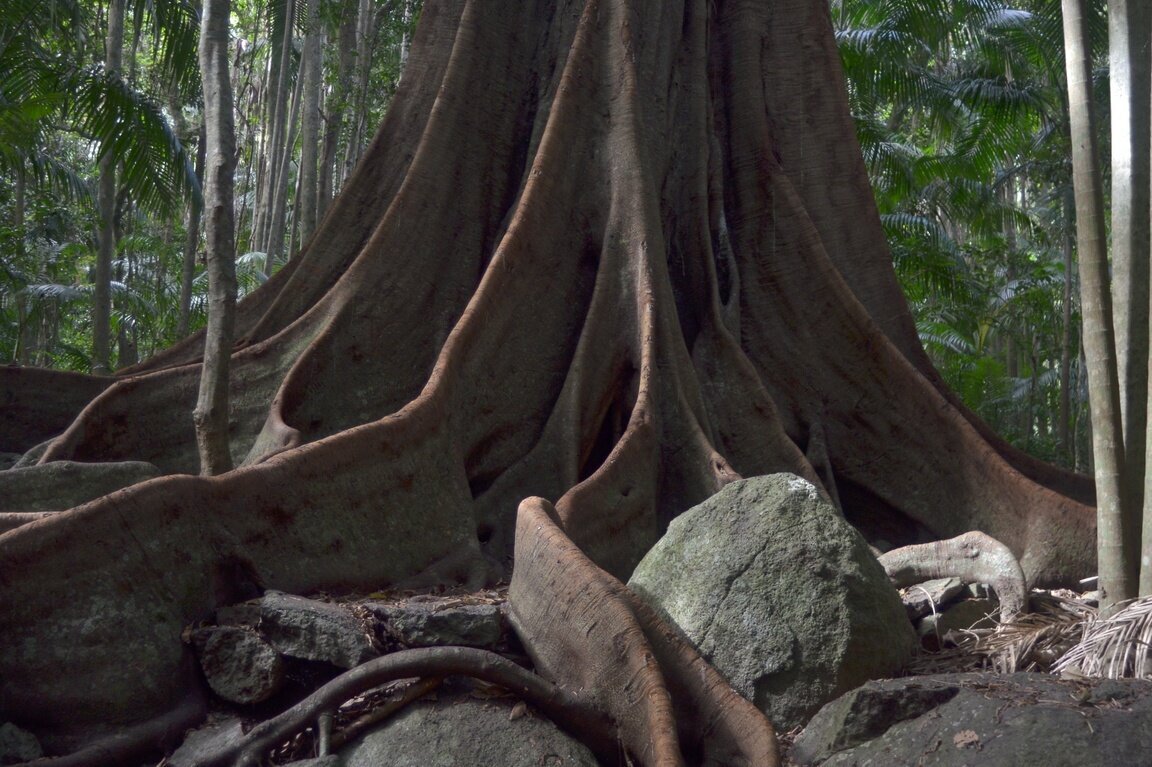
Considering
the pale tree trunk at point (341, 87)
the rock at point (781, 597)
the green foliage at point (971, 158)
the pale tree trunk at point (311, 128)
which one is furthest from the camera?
the green foliage at point (971, 158)

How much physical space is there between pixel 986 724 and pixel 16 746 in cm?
305

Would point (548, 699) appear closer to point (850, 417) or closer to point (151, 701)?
point (151, 701)

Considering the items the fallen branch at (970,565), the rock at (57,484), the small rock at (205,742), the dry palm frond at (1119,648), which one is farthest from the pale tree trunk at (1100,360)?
the rock at (57,484)

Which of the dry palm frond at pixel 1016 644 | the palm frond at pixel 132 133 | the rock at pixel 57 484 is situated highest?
the palm frond at pixel 132 133

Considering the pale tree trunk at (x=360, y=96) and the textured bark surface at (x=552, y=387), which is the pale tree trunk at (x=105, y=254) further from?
the textured bark surface at (x=552, y=387)

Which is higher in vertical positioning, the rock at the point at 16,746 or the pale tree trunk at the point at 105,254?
the pale tree trunk at the point at 105,254

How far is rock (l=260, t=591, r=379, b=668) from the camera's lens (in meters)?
3.83

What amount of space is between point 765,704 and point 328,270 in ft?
14.8

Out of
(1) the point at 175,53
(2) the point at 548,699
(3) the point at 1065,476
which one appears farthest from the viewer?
(1) the point at 175,53

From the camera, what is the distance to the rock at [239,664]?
3871 millimetres

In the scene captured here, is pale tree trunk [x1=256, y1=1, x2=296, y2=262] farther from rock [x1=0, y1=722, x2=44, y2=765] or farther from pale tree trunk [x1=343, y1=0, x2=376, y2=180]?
rock [x1=0, y1=722, x2=44, y2=765]

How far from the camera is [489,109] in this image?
7.64m

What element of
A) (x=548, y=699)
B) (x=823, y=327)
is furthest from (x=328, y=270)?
(x=548, y=699)

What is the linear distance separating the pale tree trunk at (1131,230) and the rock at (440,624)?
264cm
